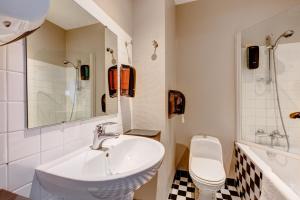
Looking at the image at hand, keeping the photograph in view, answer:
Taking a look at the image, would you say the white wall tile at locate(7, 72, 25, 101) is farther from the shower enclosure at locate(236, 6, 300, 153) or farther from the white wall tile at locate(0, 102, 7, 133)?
the shower enclosure at locate(236, 6, 300, 153)

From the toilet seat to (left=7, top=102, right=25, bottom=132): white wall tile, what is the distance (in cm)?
134

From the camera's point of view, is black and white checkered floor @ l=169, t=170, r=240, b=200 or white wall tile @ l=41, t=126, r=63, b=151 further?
black and white checkered floor @ l=169, t=170, r=240, b=200

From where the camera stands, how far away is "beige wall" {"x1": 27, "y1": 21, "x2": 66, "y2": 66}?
2.03 feet

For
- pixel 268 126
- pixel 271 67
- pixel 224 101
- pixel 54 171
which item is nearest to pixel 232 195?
pixel 268 126

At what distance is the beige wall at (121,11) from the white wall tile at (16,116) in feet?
2.72

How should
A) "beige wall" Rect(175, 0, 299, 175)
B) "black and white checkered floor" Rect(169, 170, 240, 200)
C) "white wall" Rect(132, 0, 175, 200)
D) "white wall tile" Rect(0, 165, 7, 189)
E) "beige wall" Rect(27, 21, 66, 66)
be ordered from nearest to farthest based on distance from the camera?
"white wall tile" Rect(0, 165, 7, 189) → "beige wall" Rect(27, 21, 66, 66) → "white wall" Rect(132, 0, 175, 200) → "black and white checkered floor" Rect(169, 170, 240, 200) → "beige wall" Rect(175, 0, 299, 175)

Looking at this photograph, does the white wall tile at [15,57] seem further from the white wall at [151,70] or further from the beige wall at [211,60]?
the beige wall at [211,60]

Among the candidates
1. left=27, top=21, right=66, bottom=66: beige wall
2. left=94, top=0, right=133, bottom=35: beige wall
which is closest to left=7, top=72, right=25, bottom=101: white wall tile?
left=27, top=21, right=66, bottom=66: beige wall

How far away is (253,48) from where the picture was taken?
1.70 metres

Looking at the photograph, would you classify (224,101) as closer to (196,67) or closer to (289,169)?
(196,67)

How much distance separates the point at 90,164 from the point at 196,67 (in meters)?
1.73

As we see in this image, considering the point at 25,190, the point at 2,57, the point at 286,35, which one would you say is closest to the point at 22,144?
the point at 25,190

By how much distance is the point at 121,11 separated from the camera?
1.33 metres

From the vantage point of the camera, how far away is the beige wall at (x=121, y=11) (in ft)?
3.64
